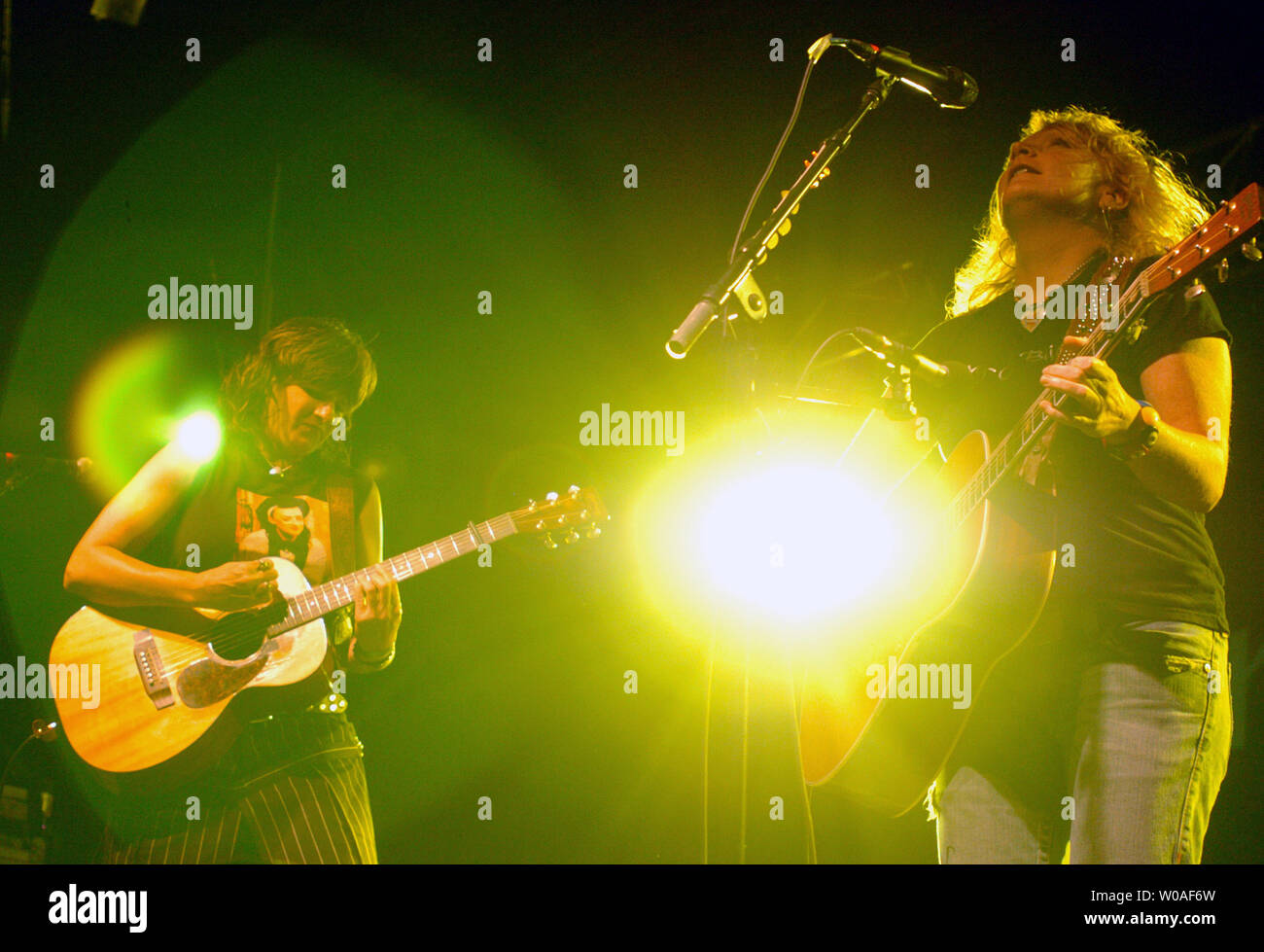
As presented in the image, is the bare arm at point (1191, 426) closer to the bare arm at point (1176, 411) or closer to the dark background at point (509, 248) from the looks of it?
the bare arm at point (1176, 411)

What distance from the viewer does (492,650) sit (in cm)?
253

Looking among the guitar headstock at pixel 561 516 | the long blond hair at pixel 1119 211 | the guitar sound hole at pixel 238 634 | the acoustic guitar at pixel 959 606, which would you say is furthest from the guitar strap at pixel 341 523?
the long blond hair at pixel 1119 211

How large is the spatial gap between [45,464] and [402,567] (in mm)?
1158

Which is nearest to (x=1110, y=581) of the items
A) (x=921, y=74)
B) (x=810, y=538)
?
(x=810, y=538)

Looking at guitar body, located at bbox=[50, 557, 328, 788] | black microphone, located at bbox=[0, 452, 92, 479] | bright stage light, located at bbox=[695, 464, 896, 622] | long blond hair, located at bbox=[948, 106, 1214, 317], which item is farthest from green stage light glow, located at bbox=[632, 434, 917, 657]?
black microphone, located at bbox=[0, 452, 92, 479]

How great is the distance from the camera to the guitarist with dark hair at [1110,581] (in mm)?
1572

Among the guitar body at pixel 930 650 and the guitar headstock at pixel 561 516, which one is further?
the guitar headstock at pixel 561 516

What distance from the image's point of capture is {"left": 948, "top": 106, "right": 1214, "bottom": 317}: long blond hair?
2043 millimetres

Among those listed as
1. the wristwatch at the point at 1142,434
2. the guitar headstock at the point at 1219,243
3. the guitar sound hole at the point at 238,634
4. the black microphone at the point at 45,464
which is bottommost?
the guitar sound hole at the point at 238,634

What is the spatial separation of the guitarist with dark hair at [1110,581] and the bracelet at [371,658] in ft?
4.57

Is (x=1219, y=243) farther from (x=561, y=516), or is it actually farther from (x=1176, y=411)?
(x=561, y=516)

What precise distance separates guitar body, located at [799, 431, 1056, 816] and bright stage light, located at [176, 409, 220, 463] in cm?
166

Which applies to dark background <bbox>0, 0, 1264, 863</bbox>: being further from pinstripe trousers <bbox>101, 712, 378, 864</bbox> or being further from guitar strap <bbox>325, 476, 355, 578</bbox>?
pinstripe trousers <bbox>101, 712, 378, 864</bbox>
